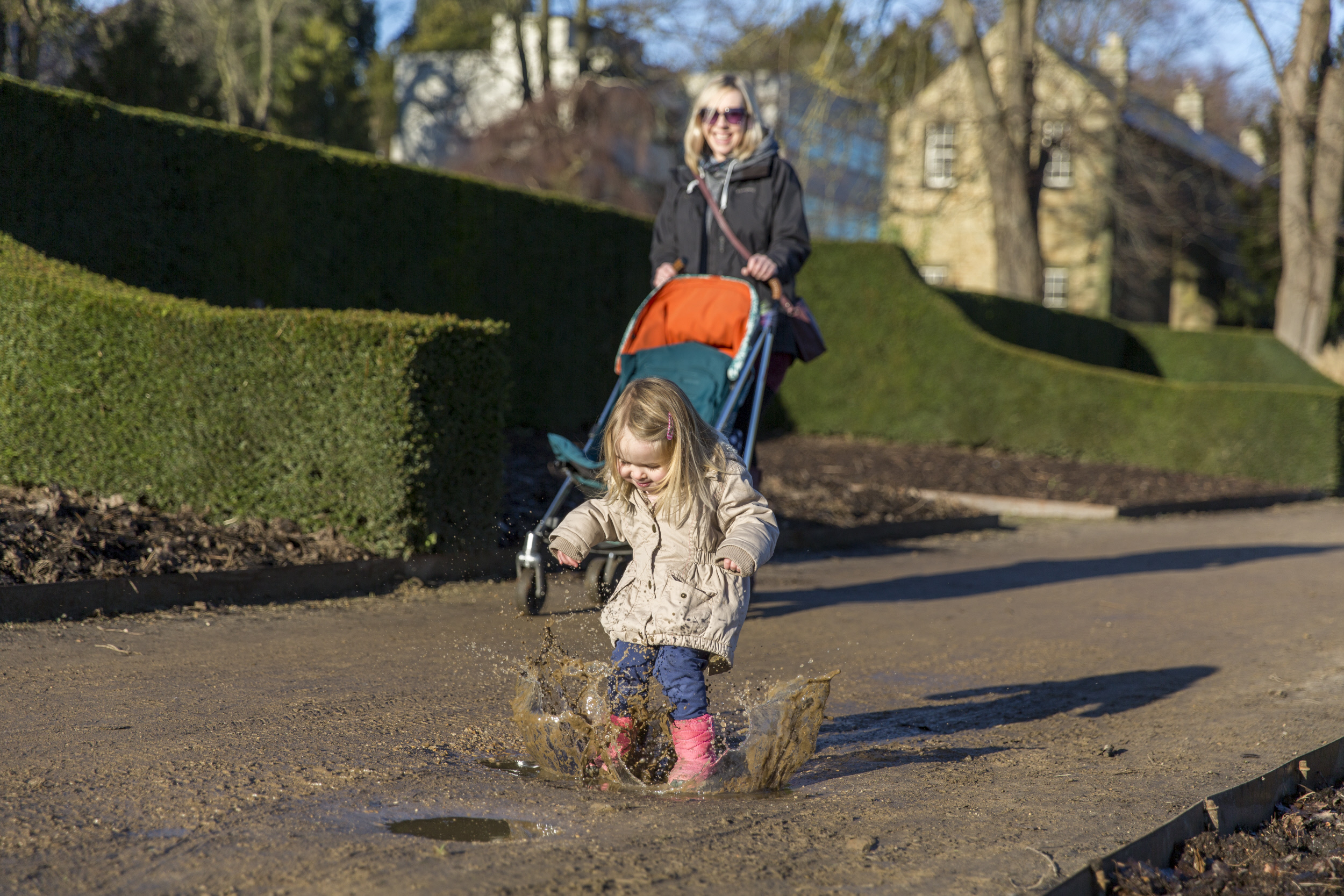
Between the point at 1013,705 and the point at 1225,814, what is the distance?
1.53 m

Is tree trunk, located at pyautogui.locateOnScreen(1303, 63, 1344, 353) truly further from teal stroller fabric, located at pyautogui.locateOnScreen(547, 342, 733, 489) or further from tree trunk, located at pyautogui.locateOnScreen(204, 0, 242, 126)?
teal stroller fabric, located at pyautogui.locateOnScreen(547, 342, 733, 489)

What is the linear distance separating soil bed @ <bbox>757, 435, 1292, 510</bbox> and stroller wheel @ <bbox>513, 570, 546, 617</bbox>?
5.99 m

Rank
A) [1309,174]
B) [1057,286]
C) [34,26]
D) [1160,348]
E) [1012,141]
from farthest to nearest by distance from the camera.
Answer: [1057,286] < [1309,174] < [1160,348] < [1012,141] < [34,26]

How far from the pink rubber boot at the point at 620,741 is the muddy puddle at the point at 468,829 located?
485mm

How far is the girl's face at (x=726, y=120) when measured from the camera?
589 centimetres

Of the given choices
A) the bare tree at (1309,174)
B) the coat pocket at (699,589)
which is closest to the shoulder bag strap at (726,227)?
the coat pocket at (699,589)

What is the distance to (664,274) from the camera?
6105mm

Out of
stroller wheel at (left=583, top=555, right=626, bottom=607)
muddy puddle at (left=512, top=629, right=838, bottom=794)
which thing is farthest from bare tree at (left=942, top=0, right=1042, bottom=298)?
muddy puddle at (left=512, top=629, right=838, bottom=794)

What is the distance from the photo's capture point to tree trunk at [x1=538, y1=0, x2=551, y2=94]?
31.4 meters

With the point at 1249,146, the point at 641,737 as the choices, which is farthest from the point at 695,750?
the point at 1249,146

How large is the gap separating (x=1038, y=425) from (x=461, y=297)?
28.1 feet

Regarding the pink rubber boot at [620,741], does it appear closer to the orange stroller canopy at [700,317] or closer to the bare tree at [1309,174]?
the orange stroller canopy at [700,317]

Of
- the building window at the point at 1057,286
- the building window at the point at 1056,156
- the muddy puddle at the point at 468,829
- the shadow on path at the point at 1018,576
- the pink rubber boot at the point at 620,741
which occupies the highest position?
the building window at the point at 1056,156

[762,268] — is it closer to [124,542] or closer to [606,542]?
[606,542]
